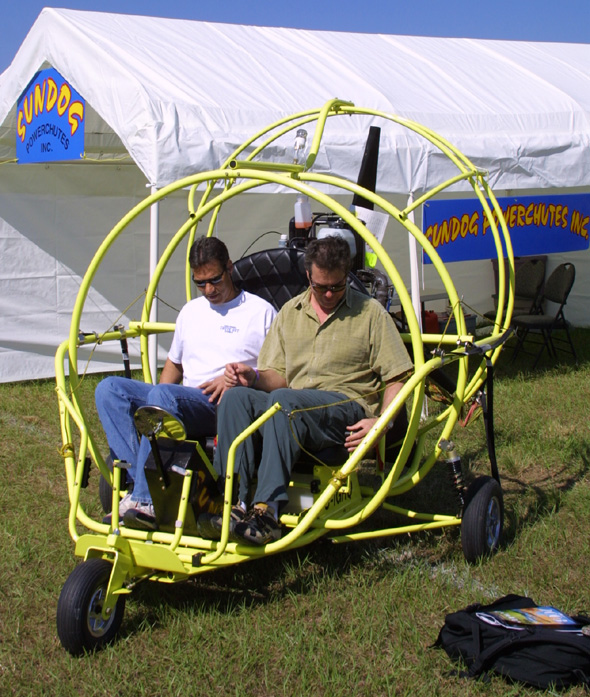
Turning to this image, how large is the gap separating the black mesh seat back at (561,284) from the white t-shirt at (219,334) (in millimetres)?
5243

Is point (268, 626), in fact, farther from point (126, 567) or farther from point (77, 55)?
point (77, 55)

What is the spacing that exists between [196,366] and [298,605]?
1.42 meters

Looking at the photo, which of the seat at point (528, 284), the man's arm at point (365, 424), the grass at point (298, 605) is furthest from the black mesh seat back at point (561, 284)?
the man's arm at point (365, 424)

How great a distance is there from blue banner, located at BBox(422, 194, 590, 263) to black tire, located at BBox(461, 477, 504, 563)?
126 inches

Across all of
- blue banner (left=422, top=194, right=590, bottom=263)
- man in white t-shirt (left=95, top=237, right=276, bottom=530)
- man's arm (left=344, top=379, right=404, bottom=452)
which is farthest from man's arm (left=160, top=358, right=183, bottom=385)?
blue banner (left=422, top=194, right=590, bottom=263)

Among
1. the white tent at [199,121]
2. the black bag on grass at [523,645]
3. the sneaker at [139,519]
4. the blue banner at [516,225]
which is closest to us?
the black bag on grass at [523,645]

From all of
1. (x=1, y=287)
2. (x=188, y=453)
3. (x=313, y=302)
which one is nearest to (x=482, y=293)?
(x=1, y=287)

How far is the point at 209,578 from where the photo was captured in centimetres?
397

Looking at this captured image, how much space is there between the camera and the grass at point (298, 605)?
10.3 ft

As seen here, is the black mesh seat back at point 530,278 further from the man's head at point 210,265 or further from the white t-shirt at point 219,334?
the man's head at point 210,265

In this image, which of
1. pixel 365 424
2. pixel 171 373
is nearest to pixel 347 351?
pixel 365 424

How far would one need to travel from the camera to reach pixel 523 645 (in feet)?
10.2

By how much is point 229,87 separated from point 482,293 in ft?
18.8

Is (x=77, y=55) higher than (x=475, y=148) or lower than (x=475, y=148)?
higher
